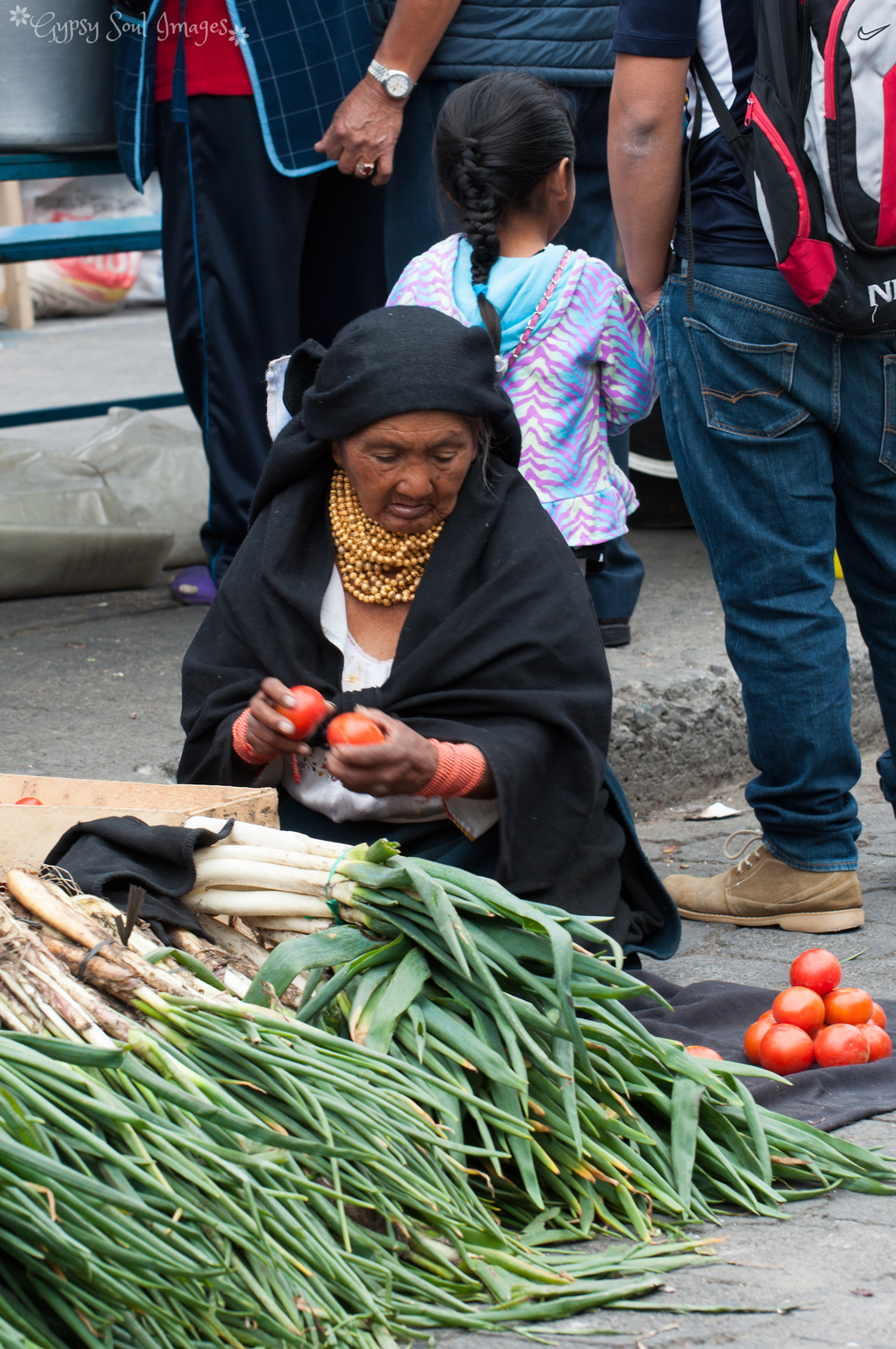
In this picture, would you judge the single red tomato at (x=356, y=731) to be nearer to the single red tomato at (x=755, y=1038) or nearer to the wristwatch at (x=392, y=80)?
the single red tomato at (x=755, y=1038)

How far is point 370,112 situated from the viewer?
3453 millimetres

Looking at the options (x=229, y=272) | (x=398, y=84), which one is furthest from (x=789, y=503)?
(x=229, y=272)

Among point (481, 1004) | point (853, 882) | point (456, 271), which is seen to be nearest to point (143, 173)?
point (456, 271)

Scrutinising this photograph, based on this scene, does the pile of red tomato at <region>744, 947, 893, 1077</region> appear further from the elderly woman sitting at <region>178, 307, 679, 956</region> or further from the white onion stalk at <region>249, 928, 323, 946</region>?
the white onion stalk at <region>249, 928, 323, 946</region>

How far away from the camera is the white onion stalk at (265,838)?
201cm

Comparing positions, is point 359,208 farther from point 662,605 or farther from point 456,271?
point 662,605

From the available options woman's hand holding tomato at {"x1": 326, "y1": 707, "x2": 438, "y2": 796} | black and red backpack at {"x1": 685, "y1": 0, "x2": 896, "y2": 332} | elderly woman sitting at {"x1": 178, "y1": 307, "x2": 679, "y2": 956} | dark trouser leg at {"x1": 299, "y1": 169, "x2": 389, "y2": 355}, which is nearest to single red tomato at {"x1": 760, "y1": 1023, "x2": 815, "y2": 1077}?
elderly woman sitting at {"x1": 178, "y1": 307, "x2": 679, "y2": 956}

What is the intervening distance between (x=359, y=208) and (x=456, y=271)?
0.78 meters

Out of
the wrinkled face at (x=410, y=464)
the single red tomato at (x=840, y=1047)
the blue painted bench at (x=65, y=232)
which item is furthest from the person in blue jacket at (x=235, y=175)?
the single red tomato at (x=840, y=1047)

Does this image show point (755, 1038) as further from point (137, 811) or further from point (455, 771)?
point (137, 811)

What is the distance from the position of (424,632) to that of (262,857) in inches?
19.6

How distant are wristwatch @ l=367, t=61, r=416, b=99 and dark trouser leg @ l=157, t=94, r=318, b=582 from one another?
0.32 meters

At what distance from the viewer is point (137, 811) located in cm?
221

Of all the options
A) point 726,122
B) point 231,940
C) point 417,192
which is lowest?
point 231,940
